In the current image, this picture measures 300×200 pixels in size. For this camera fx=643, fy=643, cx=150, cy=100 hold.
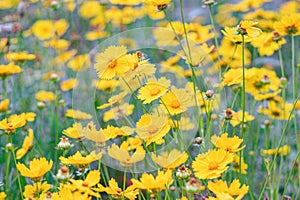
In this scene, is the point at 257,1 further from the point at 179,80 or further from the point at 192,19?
the point at 179,80

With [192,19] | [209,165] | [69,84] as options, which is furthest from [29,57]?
[192,19]

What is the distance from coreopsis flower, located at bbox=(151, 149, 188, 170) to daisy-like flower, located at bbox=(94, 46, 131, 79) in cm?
13

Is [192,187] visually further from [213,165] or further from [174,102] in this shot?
[174,102]

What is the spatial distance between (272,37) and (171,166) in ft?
1.91

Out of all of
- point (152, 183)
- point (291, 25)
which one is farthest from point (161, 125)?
point (291, 25)

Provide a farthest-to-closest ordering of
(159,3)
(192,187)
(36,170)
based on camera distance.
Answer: (159,3) → (36,170) → (192,187)

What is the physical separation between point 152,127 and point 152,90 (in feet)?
0.17

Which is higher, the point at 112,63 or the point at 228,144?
the point at 112,63

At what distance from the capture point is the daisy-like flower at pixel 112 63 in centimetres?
90

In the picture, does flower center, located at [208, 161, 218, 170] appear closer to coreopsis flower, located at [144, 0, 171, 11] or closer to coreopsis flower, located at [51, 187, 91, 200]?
coreopsis flower, located at [51, 187, 91, 200]

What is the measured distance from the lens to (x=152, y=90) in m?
0.91

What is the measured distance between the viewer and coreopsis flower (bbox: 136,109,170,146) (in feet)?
2.89

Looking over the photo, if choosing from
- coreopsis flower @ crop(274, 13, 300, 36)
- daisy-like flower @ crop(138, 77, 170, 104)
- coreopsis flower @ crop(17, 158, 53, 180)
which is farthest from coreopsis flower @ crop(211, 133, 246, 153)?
coreopsis flower @ crop(274, 13, 300, 36)

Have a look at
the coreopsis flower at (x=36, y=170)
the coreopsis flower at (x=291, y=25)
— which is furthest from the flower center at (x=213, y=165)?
the coreopsis flower at (x=291, y=25)
